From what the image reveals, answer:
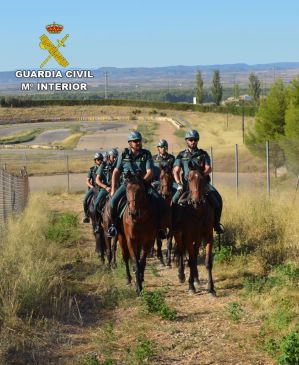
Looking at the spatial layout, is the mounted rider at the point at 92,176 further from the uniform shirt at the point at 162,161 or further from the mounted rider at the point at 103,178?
the uniform shirt at the point at 162,161

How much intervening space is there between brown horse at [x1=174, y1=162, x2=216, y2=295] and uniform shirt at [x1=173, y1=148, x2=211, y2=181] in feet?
1.02

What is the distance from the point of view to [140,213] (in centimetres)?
1209

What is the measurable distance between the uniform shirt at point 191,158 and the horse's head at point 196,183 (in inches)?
7.7

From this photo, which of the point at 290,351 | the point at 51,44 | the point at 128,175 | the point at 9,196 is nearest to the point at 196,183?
the point at 128,175

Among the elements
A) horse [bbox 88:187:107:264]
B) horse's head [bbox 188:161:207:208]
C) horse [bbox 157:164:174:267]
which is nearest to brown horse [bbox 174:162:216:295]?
horse's head [bbox 188:161:207:208]

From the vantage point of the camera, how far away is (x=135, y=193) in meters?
11.9

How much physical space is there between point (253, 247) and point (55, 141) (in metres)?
65.0

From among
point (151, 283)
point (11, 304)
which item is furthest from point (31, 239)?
point (11, 304)

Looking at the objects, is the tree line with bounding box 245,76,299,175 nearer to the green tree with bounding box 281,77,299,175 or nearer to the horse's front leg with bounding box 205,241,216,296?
the green tree with bounding box 281,77,299,175

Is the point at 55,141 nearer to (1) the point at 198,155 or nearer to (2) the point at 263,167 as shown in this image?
(2) the point at 263,167

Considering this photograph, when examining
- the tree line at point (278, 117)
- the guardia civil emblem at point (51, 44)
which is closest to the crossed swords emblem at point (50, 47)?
the guardia civil emblem at point (51, 44)

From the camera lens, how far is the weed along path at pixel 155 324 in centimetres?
866

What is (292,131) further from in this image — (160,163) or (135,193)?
(135,193)

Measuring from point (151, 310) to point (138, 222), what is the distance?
1964 millimetres
